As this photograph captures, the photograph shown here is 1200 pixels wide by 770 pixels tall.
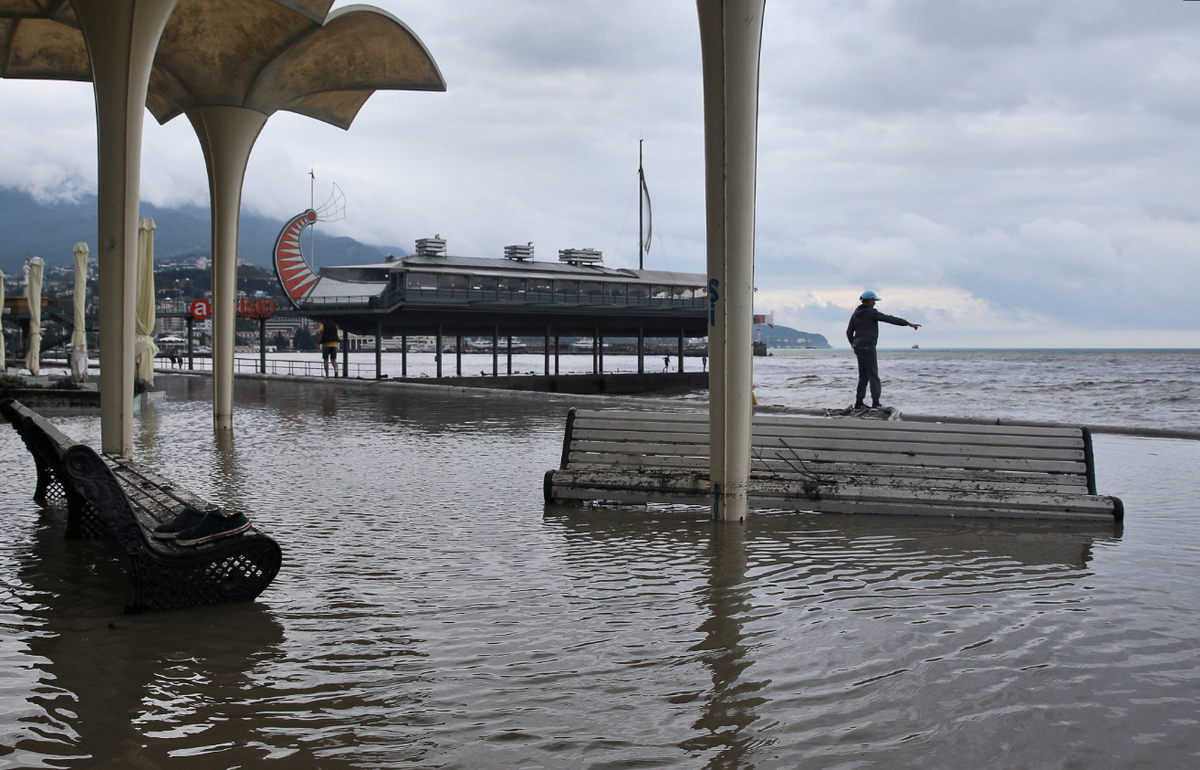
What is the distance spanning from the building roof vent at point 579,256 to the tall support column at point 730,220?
4943 cm

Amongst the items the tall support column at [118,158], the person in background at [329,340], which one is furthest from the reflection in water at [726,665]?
the person in background at [329,340]

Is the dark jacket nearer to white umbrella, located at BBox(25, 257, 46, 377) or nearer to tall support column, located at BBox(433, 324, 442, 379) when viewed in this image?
white umbrella, located at BBox(25, 257, 46, 377)

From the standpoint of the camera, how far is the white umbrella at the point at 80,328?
20375 millimetres

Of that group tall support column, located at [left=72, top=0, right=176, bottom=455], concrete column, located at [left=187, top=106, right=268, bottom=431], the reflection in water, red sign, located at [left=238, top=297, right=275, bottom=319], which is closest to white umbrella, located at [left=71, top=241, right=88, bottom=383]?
concrete column, located at [left=187, top=106, right=268, bottom=431]

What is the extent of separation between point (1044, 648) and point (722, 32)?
14.1 ft

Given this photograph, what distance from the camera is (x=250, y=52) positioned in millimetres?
13148

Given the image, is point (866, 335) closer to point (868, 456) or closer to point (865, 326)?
point (865, 326)

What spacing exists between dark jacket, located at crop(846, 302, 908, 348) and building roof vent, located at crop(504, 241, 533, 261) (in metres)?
41.2

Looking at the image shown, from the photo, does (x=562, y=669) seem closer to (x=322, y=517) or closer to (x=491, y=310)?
(x=322, y=517)

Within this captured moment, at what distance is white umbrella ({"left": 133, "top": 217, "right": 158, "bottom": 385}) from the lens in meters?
18.5

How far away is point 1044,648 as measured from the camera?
3645 millimetres

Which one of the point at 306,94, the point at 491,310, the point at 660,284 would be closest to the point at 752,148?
the point at 306,94

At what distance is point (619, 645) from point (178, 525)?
2328mm

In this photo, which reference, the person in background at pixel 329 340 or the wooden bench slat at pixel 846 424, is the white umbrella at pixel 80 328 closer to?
the person in background at pixel 329 340
